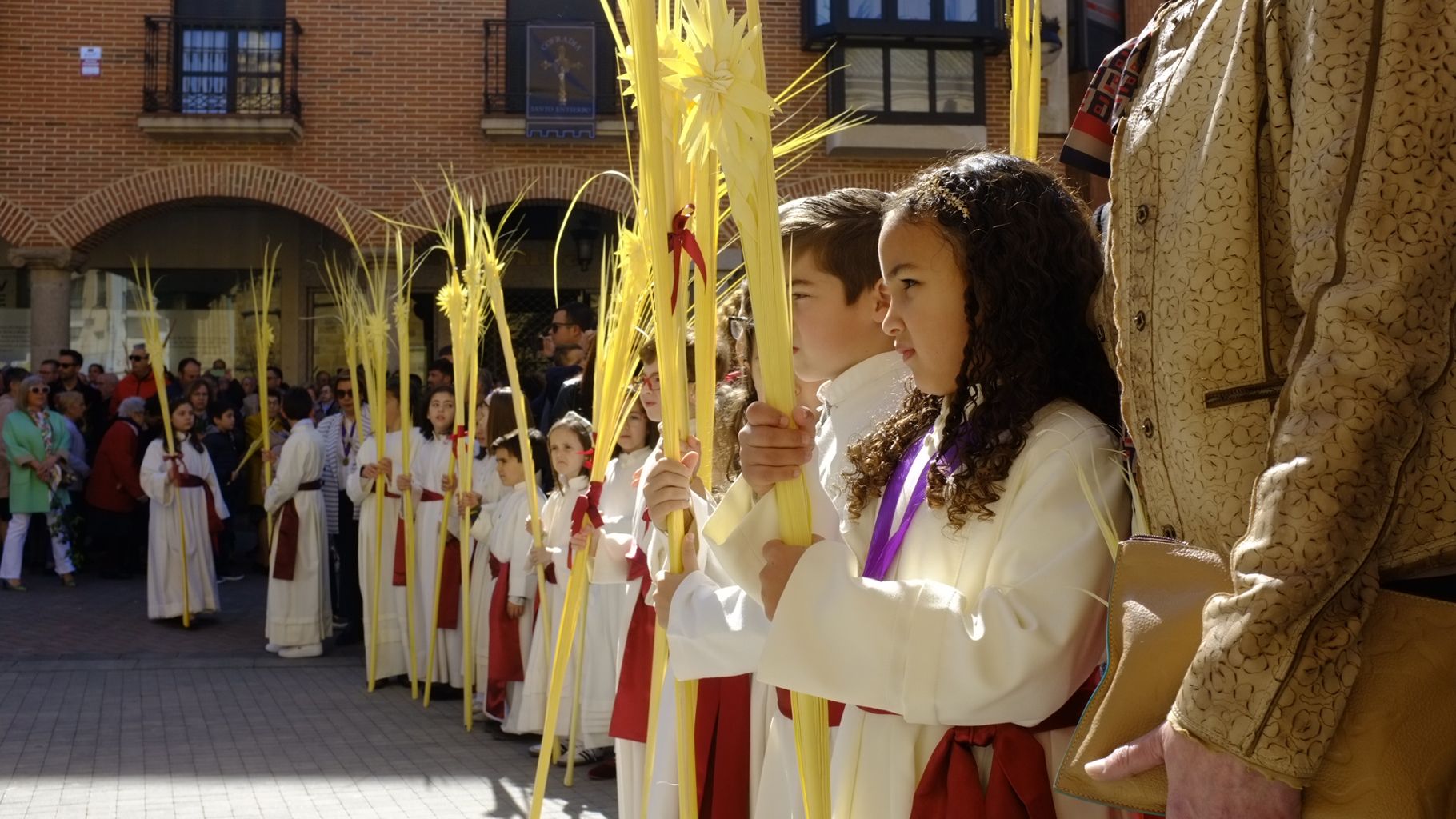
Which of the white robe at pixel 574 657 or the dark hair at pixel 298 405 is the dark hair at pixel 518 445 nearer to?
the white robe at pixel 574 657

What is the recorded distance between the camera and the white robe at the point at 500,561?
6930 millimetres

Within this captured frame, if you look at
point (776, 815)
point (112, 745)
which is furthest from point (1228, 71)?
point (112, 745)

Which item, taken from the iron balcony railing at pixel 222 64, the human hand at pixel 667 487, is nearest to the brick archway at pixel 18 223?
the iron balcony railing at pixel 222 64

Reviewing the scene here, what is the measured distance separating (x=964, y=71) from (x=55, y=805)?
1270 cm

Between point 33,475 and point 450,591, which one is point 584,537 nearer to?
point 450,591

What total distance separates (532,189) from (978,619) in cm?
1429

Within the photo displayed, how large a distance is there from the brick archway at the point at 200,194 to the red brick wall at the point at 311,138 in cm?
1

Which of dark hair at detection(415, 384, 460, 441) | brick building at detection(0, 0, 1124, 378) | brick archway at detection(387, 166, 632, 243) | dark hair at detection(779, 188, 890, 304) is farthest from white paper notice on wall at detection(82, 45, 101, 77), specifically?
dark hair at detection(779, 188, 890, 304)

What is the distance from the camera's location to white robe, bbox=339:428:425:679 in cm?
862

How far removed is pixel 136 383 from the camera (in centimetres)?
1372

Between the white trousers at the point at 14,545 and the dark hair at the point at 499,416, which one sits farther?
the white trousers at the point at 14,545

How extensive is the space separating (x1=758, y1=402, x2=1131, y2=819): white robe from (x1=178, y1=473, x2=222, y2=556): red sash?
969 centimetres

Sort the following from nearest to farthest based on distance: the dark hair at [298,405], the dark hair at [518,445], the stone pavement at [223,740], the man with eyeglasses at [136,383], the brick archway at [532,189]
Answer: the stone pavement at [223,740]
the dark hair at [518,445]
the dark hair at [298,405]
the man with eyeglasses at [136,383]
the brick archway at [532,189]

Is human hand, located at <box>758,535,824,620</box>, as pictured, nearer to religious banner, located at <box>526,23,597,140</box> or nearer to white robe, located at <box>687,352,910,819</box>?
white robe, located at <box>687,352,910,819</box>
